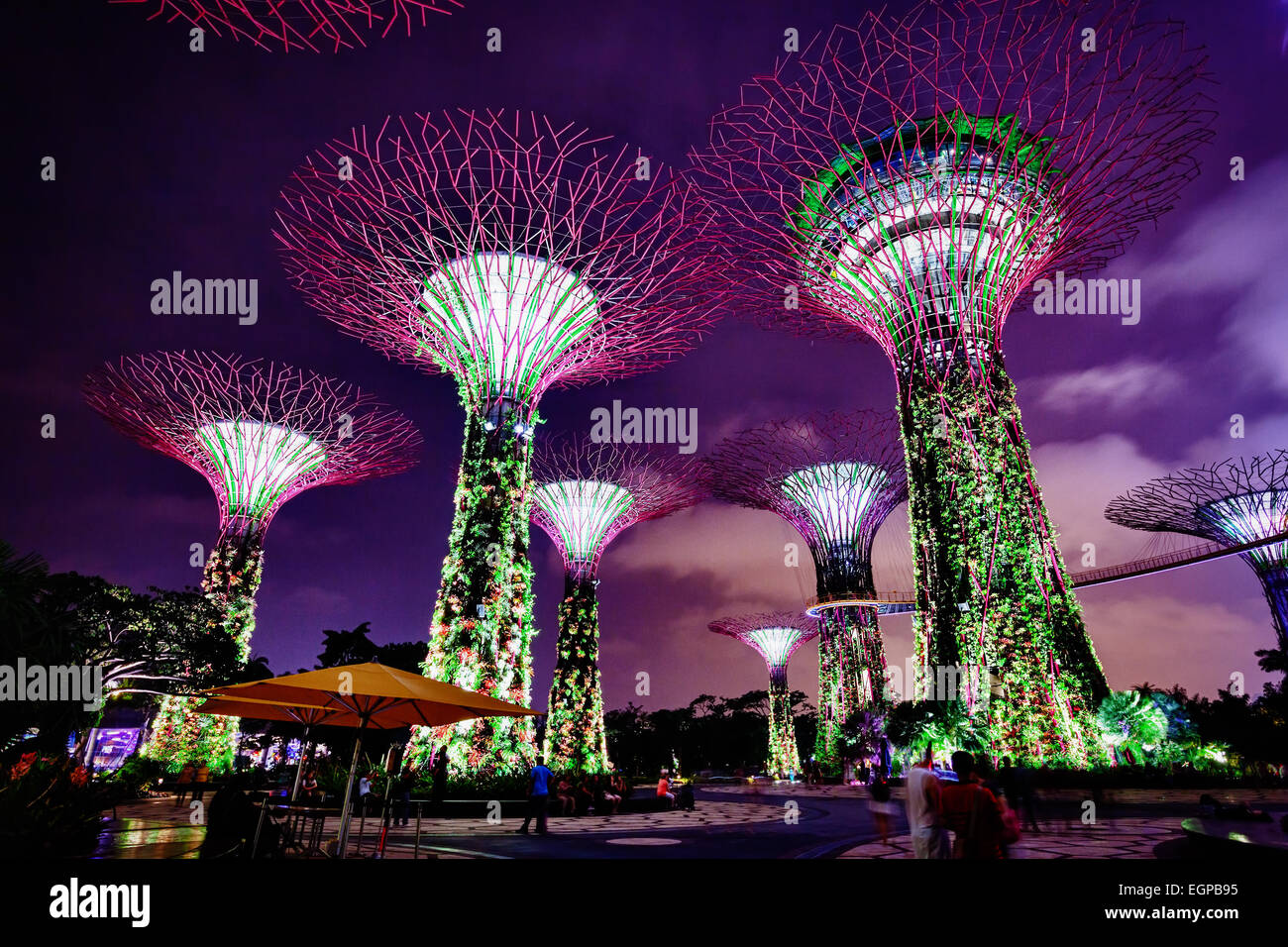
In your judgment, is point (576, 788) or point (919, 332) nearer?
point (576, 788)

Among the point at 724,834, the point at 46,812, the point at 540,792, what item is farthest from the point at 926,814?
the point at 46,812

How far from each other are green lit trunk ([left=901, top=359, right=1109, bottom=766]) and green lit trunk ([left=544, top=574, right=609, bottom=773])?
13180 mm

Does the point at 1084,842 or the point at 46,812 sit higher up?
the point at 46,812

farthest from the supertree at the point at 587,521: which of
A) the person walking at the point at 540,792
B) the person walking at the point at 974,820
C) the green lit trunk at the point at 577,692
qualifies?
the person walking at the point at 974,820

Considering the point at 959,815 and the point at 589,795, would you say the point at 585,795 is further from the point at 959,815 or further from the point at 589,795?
the point at 959,815

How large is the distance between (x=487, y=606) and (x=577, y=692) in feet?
44.1

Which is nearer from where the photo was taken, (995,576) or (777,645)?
(995,576)

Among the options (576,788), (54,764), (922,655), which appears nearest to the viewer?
(54,764)

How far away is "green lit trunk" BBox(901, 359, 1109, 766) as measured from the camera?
16203 mm

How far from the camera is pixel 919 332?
1938 cm

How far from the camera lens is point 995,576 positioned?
17250 mm
